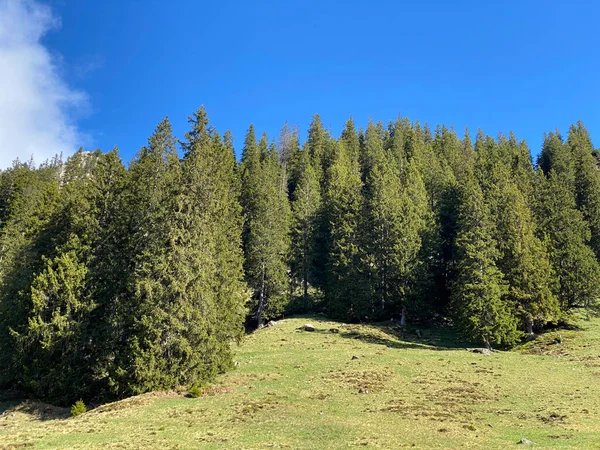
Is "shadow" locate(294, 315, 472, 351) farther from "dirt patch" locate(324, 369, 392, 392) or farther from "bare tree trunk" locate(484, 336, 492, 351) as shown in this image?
"dirt patch" locate(324, 369, 392, 392)

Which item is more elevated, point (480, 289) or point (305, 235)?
point (305, 235)

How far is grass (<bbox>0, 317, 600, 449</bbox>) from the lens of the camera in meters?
17.9

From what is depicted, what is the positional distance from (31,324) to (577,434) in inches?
1408

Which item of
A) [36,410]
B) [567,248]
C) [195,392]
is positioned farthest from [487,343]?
[36,410]

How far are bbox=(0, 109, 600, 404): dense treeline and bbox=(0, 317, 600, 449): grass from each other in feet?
12.1

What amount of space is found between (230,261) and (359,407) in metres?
22.4

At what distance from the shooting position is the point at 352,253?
5947cm

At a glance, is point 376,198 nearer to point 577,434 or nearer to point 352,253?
point 352,253

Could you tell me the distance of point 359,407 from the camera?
23.7 m

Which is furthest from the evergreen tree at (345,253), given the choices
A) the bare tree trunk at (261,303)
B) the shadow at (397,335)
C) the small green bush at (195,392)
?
the small green bush at (195,392)

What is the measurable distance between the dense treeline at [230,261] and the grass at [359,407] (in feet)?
12.1

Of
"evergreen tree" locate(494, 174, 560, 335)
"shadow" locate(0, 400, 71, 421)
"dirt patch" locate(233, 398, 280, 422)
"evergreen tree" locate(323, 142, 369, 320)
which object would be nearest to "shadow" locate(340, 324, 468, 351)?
"evergreen tree" locate(323, 142, 369, 320)

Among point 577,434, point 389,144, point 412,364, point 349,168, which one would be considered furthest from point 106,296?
point 389,144

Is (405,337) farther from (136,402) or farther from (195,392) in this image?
(136,402)
